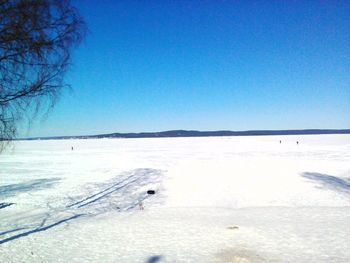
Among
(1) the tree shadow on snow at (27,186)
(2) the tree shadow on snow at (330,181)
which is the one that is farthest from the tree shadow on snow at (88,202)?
(2) the tree shadow on snow at (330,181)

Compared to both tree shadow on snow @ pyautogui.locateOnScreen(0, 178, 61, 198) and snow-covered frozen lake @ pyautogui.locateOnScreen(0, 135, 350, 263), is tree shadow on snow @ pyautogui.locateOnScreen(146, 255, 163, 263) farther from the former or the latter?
tree shadow on snow @ pyautogui.locateOnScreen(0, 178, 61, 198)

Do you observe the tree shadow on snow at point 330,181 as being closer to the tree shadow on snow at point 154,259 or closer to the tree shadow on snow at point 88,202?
the tree shadow on snow at point 88,202

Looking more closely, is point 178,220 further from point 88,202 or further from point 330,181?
point 330,181

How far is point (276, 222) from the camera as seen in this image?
8.11 metres

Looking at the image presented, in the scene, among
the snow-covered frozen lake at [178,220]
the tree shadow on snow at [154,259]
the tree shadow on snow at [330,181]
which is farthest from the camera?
the tree shadow on snow at [330,181]

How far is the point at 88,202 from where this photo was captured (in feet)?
35.8

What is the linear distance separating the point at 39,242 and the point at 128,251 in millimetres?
2257

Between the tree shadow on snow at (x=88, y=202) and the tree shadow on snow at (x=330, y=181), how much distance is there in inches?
311

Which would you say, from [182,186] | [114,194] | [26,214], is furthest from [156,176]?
[26,214]

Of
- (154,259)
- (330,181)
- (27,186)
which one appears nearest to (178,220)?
(154,259)

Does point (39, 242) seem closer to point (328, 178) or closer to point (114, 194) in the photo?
point (114, 194)

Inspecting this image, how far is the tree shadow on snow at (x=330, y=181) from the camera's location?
12604mm

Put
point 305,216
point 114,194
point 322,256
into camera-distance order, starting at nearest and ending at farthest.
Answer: point 322,256
point 305,216
point 114,194

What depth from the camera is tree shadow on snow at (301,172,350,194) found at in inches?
496
